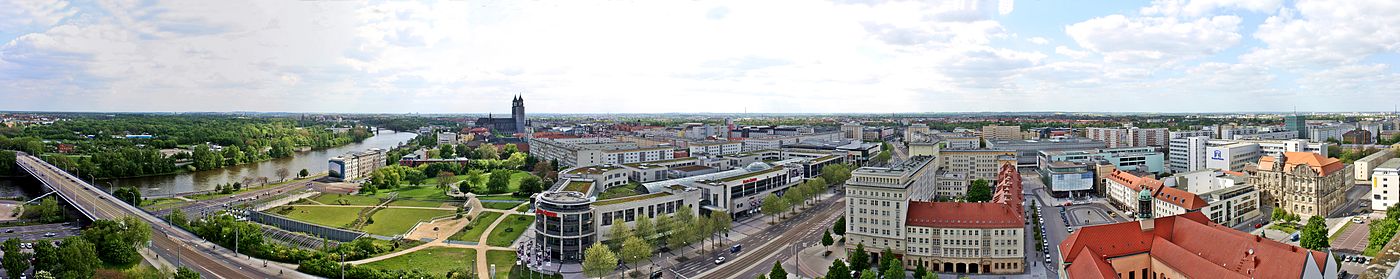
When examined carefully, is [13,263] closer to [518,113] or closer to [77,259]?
[77,259]

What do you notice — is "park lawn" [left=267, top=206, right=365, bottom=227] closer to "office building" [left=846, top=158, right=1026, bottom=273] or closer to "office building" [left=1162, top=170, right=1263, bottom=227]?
"office building" [left=846, top=158, right=1026, bottom=273]

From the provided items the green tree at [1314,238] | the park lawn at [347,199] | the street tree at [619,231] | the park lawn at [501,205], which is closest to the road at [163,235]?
the park lawn at [347,199]

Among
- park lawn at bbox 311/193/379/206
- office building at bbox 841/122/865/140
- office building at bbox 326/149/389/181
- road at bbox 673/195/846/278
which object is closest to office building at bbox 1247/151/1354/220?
road at bbox 673/195/846/278

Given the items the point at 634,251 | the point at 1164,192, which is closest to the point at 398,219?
the point at 634,251

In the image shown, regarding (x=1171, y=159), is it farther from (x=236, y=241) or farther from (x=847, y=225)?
(x=236, y=241)

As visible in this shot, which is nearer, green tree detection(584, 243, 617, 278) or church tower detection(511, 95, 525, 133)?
green tree detection(584, 243, 617, 278)

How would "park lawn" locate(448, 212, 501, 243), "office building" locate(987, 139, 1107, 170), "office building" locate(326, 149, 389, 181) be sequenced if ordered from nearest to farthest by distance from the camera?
"park lawn" locate(448, 212, 501, 243) < "office building" locate(326, 149, 389, 181) < "office building" locate(987, 139, 1107, 170)
